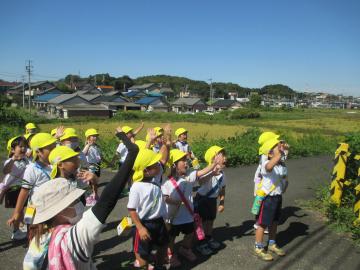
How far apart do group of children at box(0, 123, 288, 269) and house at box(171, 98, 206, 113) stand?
6460cm

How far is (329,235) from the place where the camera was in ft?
17.6

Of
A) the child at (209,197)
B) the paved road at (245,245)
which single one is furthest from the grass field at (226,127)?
the child at (209,197)

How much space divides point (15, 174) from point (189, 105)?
65888 millimetres

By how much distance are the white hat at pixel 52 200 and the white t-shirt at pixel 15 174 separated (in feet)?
8.98

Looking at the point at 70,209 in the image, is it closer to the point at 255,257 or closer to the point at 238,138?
the point at 255,257

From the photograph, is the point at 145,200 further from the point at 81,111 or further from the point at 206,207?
the point at 81,111

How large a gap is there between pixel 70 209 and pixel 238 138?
12.5m

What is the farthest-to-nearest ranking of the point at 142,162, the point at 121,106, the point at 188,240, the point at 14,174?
1. the point at 121,106
2. the point at 14,174
3. the point at 188,240
4. the point at 142,162

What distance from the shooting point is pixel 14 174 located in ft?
15.2

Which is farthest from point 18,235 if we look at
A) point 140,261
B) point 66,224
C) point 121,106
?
point 121,106

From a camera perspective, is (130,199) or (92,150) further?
(92,150)

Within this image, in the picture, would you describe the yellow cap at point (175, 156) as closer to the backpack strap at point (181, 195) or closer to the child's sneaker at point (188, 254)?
the backpack strap at point (181, 195)

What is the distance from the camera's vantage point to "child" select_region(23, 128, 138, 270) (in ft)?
5.47

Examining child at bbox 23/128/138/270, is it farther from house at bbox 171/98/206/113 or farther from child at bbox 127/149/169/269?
house at bbox 171/98/206/113
